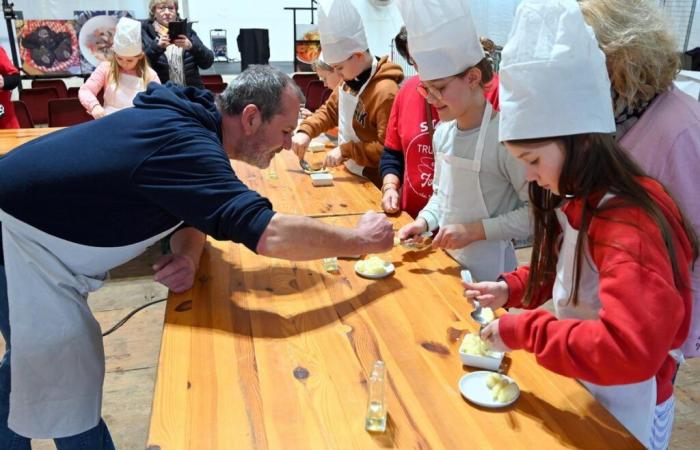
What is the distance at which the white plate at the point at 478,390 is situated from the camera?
1.10 meters

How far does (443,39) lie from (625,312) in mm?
1112

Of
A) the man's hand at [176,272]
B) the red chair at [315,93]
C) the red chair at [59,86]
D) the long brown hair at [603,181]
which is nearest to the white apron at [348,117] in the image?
the man's hand at [176,272]

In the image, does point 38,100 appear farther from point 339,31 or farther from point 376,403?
point 376,403

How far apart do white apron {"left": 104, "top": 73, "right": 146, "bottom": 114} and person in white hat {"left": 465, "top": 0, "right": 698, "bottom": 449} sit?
3.83 meters

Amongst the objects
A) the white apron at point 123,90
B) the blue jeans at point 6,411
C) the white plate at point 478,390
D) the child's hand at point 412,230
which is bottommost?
the blue jeans at point 6,411

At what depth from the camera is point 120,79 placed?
4.30m

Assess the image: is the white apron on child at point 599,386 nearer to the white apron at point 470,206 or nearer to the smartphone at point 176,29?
the white apron at point 470,206

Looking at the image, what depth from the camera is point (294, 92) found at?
1780 millimetres

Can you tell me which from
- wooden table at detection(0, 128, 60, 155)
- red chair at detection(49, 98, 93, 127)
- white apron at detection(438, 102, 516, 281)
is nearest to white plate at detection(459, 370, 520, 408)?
white apron at detection(438, 102, 516, 281)

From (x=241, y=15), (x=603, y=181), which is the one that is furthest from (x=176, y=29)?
(x=241, y=15)

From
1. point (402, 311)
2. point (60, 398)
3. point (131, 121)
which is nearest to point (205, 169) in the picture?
point (131, 121)

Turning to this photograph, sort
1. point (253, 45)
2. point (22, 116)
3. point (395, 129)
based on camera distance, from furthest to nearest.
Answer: point (253, 45), point (22, 116), point (395, 129)

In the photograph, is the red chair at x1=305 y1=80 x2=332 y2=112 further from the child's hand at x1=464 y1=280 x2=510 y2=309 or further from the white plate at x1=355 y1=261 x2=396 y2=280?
the child's hand at x1=464 y1=280 x2=510 y2=309

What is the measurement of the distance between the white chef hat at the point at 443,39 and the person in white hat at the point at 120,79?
10.2ft
